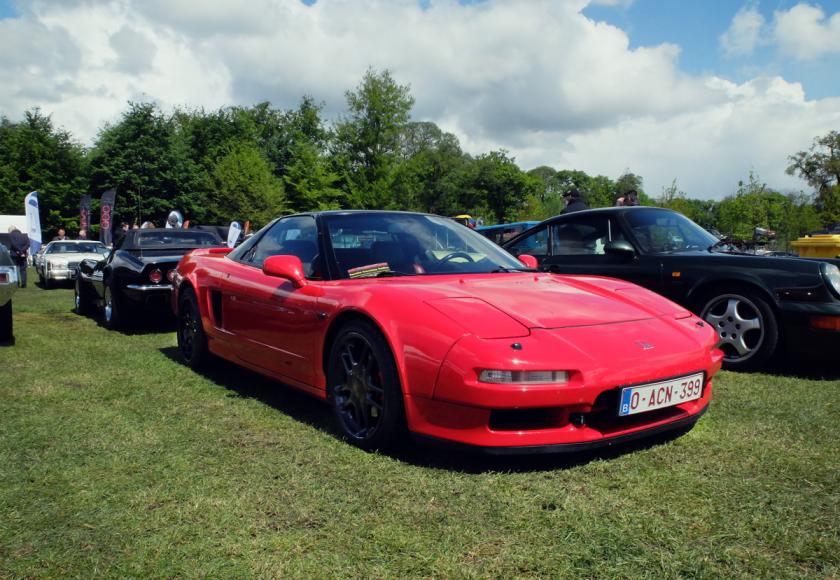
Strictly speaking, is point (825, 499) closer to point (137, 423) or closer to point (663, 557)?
point (663, 557)

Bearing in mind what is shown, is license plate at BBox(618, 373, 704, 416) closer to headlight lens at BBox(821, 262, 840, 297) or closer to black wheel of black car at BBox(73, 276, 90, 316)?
headlight lens at BBox(821, 262, 840, 297)

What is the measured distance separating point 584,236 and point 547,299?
9.82 feet

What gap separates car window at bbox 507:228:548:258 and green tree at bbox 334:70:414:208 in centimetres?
3896

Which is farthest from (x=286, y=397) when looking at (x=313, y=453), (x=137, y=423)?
(x=313, y=453)

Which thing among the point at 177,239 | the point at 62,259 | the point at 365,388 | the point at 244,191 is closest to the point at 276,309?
the point at 365,388

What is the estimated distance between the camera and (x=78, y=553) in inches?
87.3

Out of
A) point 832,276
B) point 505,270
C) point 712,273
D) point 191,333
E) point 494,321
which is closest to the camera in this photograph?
point 494,321

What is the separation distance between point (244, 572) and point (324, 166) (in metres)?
45.8

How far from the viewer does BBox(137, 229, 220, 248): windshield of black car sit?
8.11 meters

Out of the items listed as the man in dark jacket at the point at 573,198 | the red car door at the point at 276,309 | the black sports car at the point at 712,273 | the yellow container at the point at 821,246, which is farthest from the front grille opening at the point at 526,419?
the yellow container at the point at 821,246

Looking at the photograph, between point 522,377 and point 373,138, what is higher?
point 373,138

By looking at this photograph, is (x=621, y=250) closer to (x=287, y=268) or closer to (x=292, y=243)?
(x=292, y=243)

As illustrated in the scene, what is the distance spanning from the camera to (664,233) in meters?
5.86

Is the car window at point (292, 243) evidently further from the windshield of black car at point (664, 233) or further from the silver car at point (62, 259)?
the silver car at point (62, 259)
